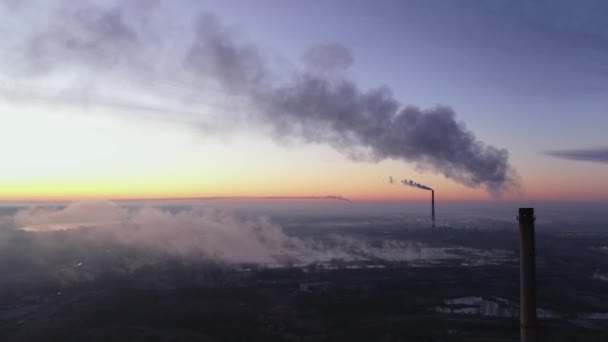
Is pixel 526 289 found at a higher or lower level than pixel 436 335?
higher

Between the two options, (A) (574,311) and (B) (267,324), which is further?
(A) (574,311)

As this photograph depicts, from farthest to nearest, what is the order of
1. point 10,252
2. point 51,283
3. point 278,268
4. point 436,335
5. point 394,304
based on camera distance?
point 10,252
point 278,268
point 51,283
point 394,304
point 436,335

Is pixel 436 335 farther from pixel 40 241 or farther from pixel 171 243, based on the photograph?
pixel 40 241

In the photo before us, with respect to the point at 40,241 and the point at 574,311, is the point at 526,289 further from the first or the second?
the point at 40,241

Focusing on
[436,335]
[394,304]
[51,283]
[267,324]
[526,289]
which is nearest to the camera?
[526,289]

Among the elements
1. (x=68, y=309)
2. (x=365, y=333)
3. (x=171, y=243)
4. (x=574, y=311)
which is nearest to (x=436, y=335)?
(x=365, y=333)

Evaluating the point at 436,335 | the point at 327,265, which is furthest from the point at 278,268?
the point at 436,335
